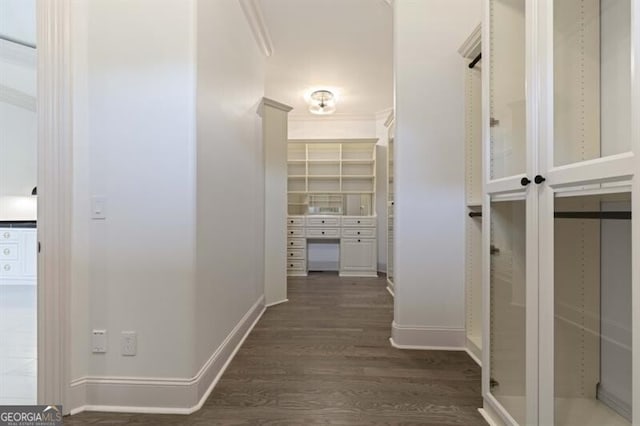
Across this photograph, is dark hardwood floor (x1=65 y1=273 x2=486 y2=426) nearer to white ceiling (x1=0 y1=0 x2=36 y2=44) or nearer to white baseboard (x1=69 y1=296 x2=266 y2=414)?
white baseboard (x1=69 y1=296 x2=266 y2=414)

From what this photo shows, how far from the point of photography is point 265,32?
331 cm

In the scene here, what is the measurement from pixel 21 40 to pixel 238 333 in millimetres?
3564

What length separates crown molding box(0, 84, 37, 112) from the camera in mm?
4323

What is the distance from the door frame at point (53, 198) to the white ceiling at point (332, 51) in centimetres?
194

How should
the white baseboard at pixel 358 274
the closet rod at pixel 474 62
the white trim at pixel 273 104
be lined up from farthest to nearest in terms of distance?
the white baseboard at pixel 358 274
the white trim at pixel 273 104
the closet rod at pixel 474 62

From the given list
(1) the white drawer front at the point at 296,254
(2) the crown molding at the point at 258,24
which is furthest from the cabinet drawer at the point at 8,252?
(2) the crown molding at the point at 258,24

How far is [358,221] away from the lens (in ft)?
17.4

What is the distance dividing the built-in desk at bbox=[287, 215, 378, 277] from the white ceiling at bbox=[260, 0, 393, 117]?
205 centimetres

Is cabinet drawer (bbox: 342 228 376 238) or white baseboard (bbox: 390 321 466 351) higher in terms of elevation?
cabinet drawer (bbox: 342 228 376 238)

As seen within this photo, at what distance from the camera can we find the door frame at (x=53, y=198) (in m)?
1.53

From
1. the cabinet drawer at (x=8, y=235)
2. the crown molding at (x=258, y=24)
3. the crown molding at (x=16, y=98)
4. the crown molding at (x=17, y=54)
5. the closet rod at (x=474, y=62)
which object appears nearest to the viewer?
the closet rod at (x=474, y=62)

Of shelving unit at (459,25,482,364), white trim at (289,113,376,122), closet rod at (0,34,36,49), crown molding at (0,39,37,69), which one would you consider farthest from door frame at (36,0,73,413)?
white trim at (289,113,376,122)

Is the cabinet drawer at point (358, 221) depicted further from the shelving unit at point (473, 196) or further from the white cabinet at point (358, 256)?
the shelving unit at point (473, 196)

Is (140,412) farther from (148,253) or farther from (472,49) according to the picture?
(472,49)
